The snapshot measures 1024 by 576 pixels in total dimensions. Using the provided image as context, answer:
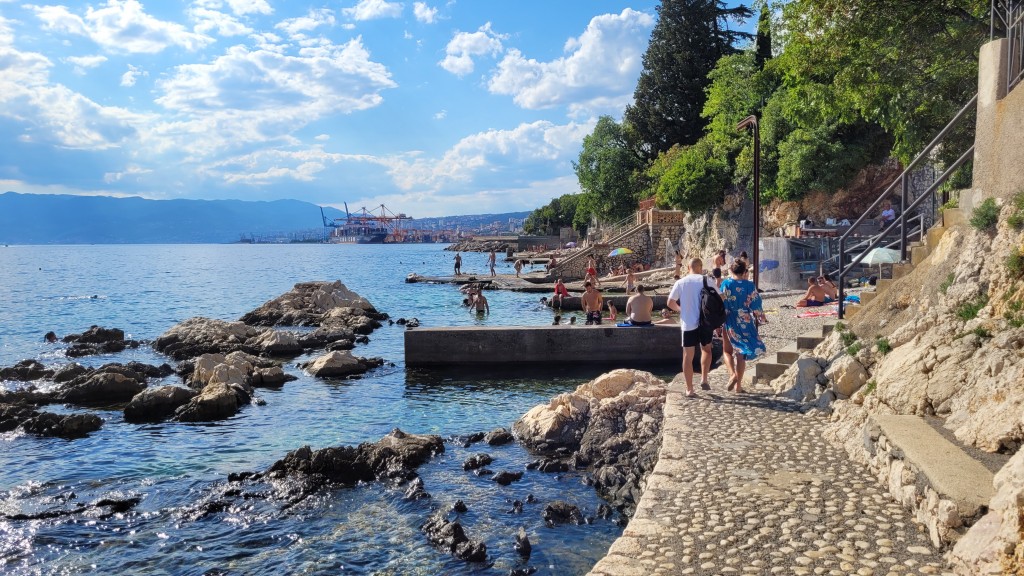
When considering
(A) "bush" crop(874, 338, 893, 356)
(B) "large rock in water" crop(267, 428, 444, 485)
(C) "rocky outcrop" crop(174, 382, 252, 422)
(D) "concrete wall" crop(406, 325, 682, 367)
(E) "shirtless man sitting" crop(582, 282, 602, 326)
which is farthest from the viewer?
(E) "shirtless man sitting" crop(582, 282, 602, 326)

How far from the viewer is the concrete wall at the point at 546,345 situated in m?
18.8

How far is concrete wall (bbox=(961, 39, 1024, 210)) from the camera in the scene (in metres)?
8.42

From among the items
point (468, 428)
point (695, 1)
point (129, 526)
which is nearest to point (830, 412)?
point (468, 428)

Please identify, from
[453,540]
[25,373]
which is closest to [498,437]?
[453,540]

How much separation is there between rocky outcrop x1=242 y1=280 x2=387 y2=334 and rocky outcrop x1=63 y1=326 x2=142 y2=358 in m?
6.33

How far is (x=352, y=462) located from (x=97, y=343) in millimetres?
20975

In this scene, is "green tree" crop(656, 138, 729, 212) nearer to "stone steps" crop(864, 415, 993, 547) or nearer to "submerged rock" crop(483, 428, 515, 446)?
"submerged rock" crop(483, 428, 515, 446)

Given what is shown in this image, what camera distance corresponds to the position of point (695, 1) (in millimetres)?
57625

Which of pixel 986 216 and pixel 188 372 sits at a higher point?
pixel 986 216

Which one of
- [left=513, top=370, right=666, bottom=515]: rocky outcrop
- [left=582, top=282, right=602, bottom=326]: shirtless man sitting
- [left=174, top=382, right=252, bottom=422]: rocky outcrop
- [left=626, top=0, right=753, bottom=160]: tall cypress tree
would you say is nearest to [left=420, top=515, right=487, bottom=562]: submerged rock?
[left=513, top=370, right=666, bottom=515]: rocky outcrop

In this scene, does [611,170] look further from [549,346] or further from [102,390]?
[102,390]

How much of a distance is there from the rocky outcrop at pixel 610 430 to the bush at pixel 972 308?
3.93 m

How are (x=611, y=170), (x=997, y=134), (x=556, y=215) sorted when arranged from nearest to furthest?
(x=997, y=134) < (x=611, y=170) < (x=556, y=215)

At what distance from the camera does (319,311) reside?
3503 centimetres
